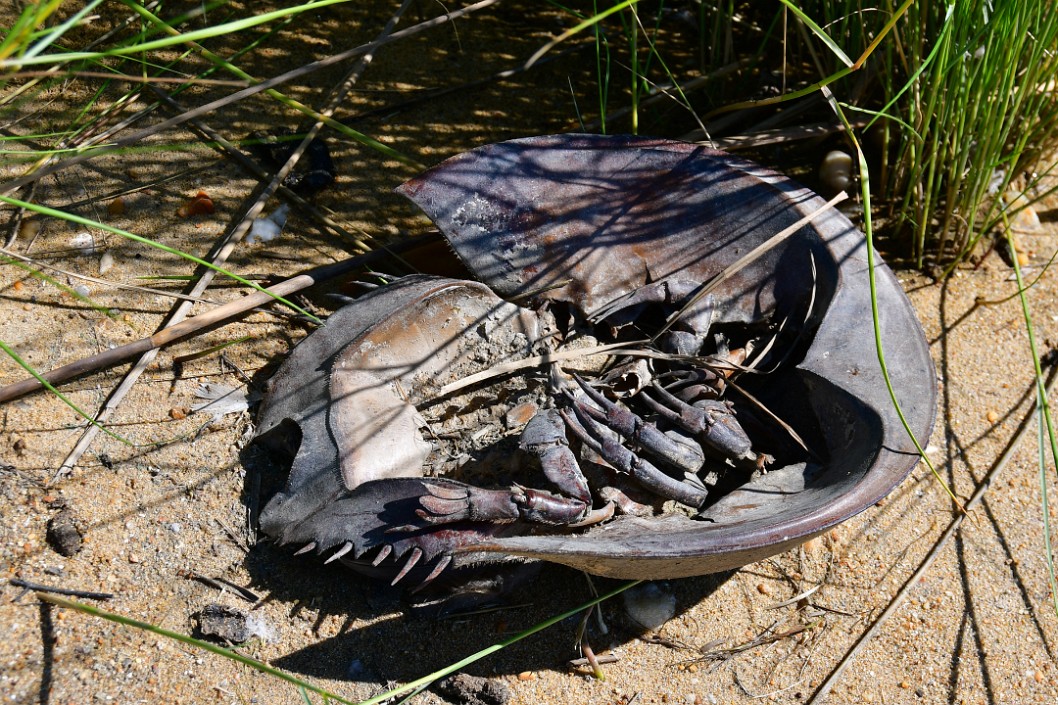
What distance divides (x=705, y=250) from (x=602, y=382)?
46cm

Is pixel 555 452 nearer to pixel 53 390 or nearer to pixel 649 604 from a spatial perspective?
pixel 649 604

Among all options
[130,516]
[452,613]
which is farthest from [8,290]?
[452,613]

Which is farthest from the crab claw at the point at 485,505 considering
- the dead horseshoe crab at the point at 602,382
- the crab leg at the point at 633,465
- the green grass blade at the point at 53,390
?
the green grass blade at the point at 53,390

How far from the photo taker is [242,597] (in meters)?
1.83

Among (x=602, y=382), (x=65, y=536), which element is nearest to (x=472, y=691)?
(x=602, y=382)

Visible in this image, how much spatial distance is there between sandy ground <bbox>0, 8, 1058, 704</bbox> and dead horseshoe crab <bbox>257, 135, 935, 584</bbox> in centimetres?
19

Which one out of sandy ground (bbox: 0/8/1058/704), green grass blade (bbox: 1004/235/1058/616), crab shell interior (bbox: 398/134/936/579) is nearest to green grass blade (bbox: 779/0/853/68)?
crab shell interior (bbox: 398/134/936/579)

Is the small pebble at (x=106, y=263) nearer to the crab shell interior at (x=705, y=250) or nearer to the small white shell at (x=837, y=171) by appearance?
the crab shell interior at (x=705, y=250)

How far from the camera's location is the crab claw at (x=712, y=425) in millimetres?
1928

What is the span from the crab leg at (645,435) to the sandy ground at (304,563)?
32 centimetres

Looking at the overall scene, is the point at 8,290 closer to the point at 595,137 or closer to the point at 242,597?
the point at 242,597

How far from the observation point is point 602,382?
208cm

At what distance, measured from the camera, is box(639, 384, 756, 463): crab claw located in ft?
6.32

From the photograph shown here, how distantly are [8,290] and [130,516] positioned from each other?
2.44 feet
